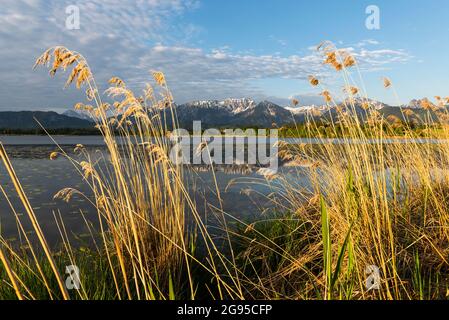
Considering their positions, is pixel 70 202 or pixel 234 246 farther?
pixel 70 202

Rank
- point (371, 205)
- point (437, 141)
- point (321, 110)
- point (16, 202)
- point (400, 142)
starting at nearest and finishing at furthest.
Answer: point (371, 205) → point (321, 110) → point (400, 142) → point (437, 141) → point (16, 202)

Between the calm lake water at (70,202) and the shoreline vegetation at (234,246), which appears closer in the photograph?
the shoreline vegetation at (234,246)

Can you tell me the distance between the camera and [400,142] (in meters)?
5.35

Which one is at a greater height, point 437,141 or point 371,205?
point 437,141

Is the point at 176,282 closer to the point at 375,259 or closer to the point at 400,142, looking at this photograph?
the point at 375,259

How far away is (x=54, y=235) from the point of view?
480 centimetres

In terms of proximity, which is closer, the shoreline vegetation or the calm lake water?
the shoreline vegetation

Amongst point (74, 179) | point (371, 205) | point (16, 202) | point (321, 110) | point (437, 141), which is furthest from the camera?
point (74, 179)
